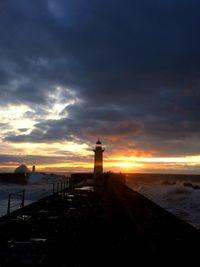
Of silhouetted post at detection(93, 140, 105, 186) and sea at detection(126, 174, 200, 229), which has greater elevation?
silhouetted post at detection(93, 140, 105, 186)

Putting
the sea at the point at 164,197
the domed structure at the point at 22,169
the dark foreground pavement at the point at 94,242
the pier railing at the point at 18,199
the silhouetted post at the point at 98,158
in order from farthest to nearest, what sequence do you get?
the domed structure at the point at 22,169
the silhouetted post at the point at 98,158
the sea at the point at 164,197
the pier railing at the point at 18,199
the dark foreground pavement at the point at 94,242

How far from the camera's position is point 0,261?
7.48m

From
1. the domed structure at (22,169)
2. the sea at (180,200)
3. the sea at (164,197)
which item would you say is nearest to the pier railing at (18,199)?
the sea at (164,197)

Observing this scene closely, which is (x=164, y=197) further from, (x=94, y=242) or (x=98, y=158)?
(x=94, y=242)

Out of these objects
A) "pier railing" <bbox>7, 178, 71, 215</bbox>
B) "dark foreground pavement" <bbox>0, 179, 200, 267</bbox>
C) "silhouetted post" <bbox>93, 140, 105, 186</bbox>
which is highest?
"silhouetted post" <bbox>93, 140, 105, 186</bbox>

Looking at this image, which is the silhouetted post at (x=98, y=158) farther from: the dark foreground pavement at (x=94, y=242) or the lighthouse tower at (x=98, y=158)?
the dark foreground pavement at (x=94, y=242)

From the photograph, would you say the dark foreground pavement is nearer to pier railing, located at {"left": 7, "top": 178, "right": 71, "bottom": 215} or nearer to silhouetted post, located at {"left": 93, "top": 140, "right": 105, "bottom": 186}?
Result: pier railing, located at {"left": 7, "top": 178, "right": 71, "bottom": 215}

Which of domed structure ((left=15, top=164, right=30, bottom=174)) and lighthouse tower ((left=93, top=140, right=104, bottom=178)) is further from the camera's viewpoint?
domed structure ((left=15, top=164, right=30, bottom=174))

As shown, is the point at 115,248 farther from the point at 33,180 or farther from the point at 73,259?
the point at 33,180

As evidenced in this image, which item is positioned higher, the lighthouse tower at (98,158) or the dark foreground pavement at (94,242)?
the lighthouse tower at (98,158)

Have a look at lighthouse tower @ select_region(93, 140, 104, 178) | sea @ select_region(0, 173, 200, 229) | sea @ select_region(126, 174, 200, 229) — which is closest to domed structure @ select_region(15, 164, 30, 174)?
sea @ select_region(0, 173, 200, 229)

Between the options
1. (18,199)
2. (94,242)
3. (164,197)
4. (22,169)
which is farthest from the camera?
(22,169)

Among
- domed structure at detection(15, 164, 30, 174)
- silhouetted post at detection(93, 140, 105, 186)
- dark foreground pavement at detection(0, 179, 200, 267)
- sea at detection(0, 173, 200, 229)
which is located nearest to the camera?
dark foreground pavement at detection(0, 179, 200, 267)

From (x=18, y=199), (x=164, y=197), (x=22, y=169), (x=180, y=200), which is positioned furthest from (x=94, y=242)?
(x=22, y=169)
